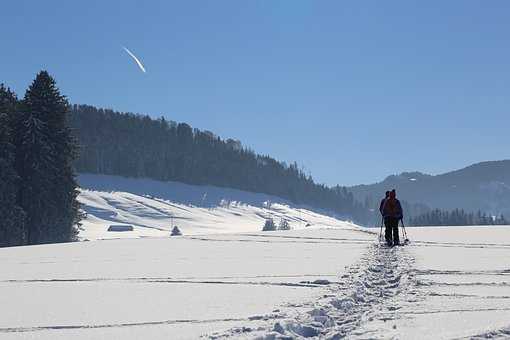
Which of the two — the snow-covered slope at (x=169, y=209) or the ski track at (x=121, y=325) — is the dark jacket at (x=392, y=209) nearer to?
the ski track at (x=121, y=325)

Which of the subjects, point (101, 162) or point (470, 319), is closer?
point (470, 319)

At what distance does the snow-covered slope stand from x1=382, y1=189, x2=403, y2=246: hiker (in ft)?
299

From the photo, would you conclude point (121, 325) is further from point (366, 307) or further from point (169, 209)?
point (169, 209)

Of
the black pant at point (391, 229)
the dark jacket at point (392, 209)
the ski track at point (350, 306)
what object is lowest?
the ski track at point (350, 306)

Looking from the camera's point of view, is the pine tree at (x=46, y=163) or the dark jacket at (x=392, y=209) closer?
the dark jacket at (x=392, y=209)

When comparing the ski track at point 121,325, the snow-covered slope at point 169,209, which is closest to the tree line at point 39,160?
the ski track at point 121,325

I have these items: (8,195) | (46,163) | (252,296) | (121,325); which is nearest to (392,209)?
(252,296)

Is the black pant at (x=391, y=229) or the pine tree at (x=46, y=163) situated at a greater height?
the pine tree at (x=46, y=163)

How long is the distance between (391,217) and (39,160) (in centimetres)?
2663

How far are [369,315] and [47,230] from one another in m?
36.7

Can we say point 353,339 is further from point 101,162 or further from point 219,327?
point 101,162

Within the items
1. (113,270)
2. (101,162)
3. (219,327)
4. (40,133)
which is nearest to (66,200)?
(40,133)

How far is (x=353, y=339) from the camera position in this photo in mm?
5102

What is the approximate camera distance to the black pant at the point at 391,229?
20.3 metres
